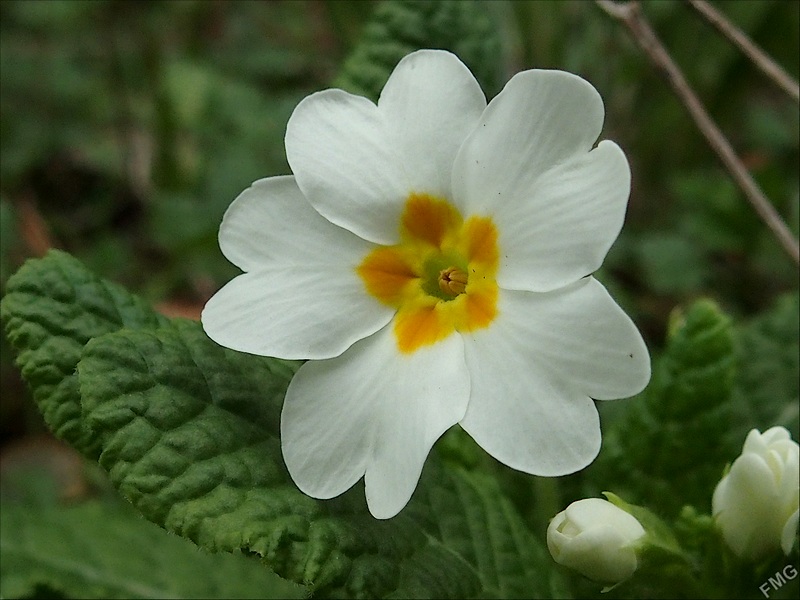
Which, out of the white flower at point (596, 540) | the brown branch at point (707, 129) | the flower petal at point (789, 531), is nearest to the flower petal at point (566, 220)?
the white flower at point (596, 540)

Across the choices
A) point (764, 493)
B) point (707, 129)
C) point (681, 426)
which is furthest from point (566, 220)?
point (707, 129)

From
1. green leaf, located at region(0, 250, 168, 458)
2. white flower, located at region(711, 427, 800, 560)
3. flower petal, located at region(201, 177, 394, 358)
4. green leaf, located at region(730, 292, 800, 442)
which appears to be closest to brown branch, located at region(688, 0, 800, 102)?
green leaf, located at region(730, 292, 800, 442)

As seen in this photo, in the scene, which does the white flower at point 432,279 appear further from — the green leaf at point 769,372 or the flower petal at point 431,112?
the green leaf at point 769,372

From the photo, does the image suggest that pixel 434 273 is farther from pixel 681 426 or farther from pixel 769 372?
pixel 769 372

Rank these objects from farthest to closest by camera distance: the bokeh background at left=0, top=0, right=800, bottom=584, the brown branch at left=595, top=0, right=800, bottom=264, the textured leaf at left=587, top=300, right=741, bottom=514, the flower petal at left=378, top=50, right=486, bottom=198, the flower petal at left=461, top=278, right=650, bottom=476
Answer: the bokeh background at left=0, top=0, right=800, bottom=584
the brown branch at left=595, top=0, right=800, bottom=264
the textured leaf at left=587, top=300, right=741, bottom=514
the flower petal at left=378, top=50, right=486, bottom=198
the flower petal at left=461, top=278, right=650, bottom=476

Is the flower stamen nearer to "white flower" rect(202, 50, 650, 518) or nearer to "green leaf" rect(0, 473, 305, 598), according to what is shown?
"white flower" rect(202, 50, 650, 518)

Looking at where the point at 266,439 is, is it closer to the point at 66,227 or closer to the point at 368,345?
the point at 368,345
